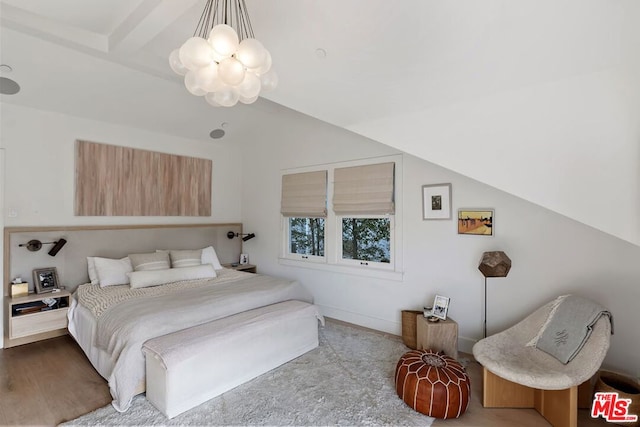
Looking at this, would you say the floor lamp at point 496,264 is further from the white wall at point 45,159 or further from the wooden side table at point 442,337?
Answer: the white wall at point 45,159

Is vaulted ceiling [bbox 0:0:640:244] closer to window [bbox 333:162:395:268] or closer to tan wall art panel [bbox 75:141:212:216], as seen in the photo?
window [bbox 333:162:395:268]

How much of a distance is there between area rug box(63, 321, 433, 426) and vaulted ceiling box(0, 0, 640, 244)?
180 cm

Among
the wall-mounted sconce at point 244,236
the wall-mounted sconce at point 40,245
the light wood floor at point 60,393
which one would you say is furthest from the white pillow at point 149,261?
the wall-mounted sconce at point 244,236

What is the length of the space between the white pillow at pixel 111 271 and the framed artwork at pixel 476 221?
3750mm

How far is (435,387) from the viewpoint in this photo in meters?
2.18

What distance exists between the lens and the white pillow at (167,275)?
3.47 m

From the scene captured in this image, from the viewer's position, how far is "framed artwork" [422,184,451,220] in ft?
10.9

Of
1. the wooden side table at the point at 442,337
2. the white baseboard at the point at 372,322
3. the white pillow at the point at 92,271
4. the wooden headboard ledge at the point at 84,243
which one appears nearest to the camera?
the wooden side table at the point at 442,337

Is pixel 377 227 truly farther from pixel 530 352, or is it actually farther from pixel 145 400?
pixel 145 400

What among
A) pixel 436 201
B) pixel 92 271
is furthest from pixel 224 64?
pixel 92 271

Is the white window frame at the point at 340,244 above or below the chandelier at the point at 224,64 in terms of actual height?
below

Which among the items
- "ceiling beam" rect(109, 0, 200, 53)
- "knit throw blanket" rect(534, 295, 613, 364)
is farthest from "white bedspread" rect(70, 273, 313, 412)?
"knit throw blanket" rect(534, 295, 613, 364)

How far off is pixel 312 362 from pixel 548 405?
1825mm

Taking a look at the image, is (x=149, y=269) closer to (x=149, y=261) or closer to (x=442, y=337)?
(x=149, y=261)
